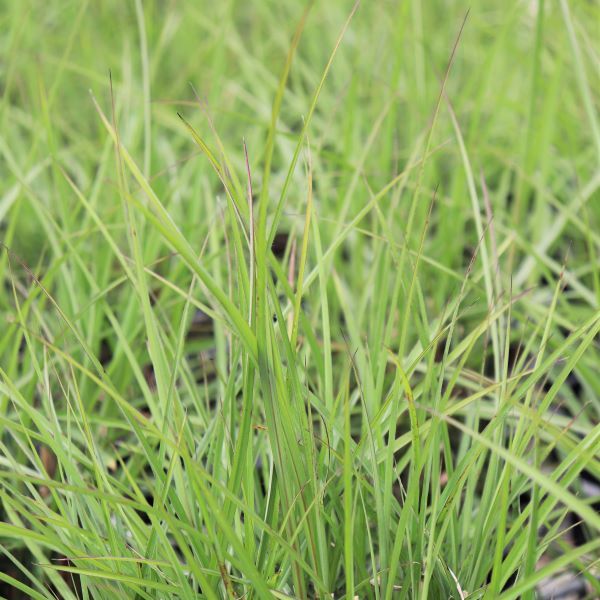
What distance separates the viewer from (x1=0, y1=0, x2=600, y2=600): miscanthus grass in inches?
19.6

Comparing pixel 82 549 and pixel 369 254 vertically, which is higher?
pixel 369 254

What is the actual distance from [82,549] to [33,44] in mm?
1183

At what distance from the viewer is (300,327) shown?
76cm

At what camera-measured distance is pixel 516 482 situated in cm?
60

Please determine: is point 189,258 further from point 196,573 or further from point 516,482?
point 516,482

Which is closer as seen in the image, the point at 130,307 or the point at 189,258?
the point at 189,258

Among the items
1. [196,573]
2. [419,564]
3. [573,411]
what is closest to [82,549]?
[196,573]

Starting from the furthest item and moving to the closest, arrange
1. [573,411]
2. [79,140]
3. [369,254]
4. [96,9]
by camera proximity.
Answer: [96,9], [79,140], [369,254], [573,411]

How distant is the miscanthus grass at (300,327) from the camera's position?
19.6 inches

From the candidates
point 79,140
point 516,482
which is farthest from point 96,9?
point 516,482

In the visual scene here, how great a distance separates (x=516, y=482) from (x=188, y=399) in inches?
15.7

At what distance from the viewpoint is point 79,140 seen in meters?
1.18

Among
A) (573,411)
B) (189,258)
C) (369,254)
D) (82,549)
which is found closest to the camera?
(189,258)

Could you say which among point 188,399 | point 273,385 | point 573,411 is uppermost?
point 273,385
